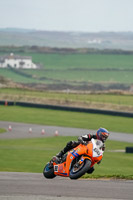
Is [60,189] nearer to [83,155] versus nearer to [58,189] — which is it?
[58,189]

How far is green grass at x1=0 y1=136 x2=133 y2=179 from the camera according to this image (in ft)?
77.1

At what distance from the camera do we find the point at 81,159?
14273 millimetres

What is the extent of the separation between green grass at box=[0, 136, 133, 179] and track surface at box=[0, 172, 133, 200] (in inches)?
101

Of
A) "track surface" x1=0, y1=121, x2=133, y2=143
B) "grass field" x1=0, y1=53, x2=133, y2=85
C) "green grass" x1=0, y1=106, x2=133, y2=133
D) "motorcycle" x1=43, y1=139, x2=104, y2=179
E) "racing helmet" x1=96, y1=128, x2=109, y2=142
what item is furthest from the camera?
"grass field" x1=0, y1=53, x2=133, y2=85

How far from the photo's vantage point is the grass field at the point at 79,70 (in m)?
130

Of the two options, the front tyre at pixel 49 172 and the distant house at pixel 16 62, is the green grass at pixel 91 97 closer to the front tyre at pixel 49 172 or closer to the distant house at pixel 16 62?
the front tyre at pixel 49 172

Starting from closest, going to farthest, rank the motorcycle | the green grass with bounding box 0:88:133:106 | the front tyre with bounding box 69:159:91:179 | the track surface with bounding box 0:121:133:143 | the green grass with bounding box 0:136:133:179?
the front tyre with bounding box 69:159:91:179, the motorcycle, the green grass with bounding box 0:136:133:179, the track surface with bounding box 0:121:133:143, the green grass with bounding box 0:88:133:106

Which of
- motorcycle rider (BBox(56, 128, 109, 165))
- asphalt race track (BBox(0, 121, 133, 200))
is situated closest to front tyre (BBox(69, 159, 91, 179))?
asphalt race track (BBox(0, 121, 133, 200))

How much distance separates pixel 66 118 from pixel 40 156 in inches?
890

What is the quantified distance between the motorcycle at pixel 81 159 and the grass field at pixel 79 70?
10289 cm

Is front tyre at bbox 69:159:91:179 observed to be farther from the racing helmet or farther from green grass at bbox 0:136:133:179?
green grass at bbox 0:136:133:179

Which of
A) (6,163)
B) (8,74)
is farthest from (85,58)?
(6,163)

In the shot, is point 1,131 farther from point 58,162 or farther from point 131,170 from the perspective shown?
point 58,162

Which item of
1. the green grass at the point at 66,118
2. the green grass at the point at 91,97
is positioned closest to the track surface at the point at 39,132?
the green grass at the point at 66,118
